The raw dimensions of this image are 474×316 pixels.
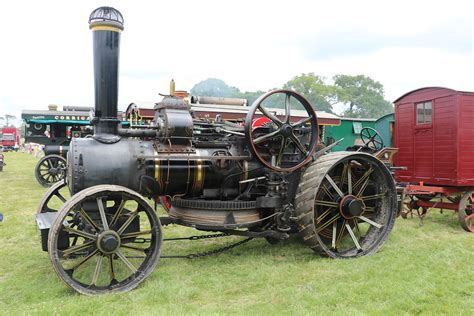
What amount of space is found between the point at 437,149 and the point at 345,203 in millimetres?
2887

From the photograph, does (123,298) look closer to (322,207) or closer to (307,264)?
(307,264)

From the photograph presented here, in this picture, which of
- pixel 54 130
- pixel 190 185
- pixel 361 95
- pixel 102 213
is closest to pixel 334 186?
pixel 190 185

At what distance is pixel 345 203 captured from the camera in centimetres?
455

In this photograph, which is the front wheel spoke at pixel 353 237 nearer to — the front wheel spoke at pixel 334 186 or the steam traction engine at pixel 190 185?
the steam traction engine at pixel 190 185

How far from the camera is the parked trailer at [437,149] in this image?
20.4ft

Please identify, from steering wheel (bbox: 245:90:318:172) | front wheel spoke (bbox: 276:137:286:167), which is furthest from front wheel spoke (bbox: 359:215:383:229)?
front wheel spoke (bbox: 276:137:286:167)

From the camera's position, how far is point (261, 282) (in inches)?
146

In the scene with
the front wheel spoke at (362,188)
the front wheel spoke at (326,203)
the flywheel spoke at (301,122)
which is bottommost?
the front wheel spoke at (326,203)

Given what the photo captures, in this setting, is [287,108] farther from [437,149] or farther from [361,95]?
[361,95]

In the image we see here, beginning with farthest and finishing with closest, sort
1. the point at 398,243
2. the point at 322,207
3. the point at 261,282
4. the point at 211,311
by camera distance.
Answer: the point at 398,243, the point at 322,207, the point at 261,282, the point at 211,311

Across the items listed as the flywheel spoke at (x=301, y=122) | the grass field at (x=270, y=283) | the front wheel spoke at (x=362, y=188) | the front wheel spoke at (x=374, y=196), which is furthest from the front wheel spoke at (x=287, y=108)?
the grass field at (x=270, y=283)

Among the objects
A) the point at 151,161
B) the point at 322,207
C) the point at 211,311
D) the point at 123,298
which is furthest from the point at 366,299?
the point at 151,161

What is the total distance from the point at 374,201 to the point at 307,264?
142 centimetres

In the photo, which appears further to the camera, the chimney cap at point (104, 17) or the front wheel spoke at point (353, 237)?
the front wheel spoke at point (353, 237)
